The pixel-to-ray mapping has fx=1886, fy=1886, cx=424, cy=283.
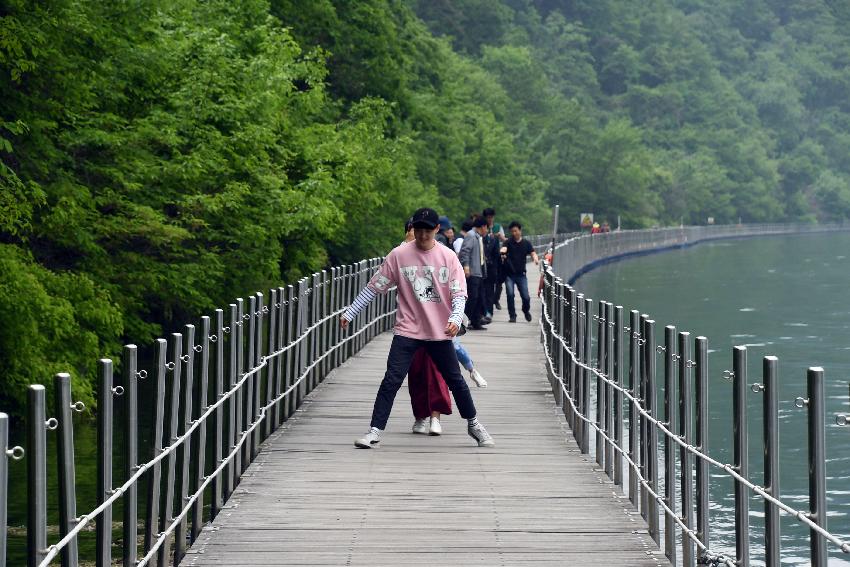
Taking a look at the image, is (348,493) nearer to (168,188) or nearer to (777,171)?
(168,188)

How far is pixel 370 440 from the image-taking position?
572 inches

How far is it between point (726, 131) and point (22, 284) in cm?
14861

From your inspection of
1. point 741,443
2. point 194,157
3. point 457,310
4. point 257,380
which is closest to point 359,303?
point 457,310

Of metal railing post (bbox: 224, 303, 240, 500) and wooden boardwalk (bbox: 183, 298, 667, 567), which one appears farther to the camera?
metal railing post (bbox: 224, 303, 240, 500)

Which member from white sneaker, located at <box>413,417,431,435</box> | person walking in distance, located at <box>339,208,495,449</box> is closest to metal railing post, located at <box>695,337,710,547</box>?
person walking in distance, located at <box>339,208,495,449</box>

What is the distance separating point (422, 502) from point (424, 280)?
7.63 ft

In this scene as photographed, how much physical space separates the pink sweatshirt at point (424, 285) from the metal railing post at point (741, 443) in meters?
5.21

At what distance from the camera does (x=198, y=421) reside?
36.1 feet

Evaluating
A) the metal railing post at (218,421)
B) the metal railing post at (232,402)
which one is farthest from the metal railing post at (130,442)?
the metal railing post at (232,402)

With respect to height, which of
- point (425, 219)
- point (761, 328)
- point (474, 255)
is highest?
point (425, 219)

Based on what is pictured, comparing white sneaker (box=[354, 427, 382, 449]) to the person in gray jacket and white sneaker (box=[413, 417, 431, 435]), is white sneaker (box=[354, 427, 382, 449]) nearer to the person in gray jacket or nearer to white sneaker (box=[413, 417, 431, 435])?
white sneaker (box=[413, 417, 431, 435])

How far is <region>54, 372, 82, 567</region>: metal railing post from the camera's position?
7215 mm

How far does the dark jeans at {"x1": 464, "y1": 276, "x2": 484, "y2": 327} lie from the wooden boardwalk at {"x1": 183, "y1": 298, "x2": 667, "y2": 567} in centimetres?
989

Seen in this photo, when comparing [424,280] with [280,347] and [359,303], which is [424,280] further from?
[280,347]
